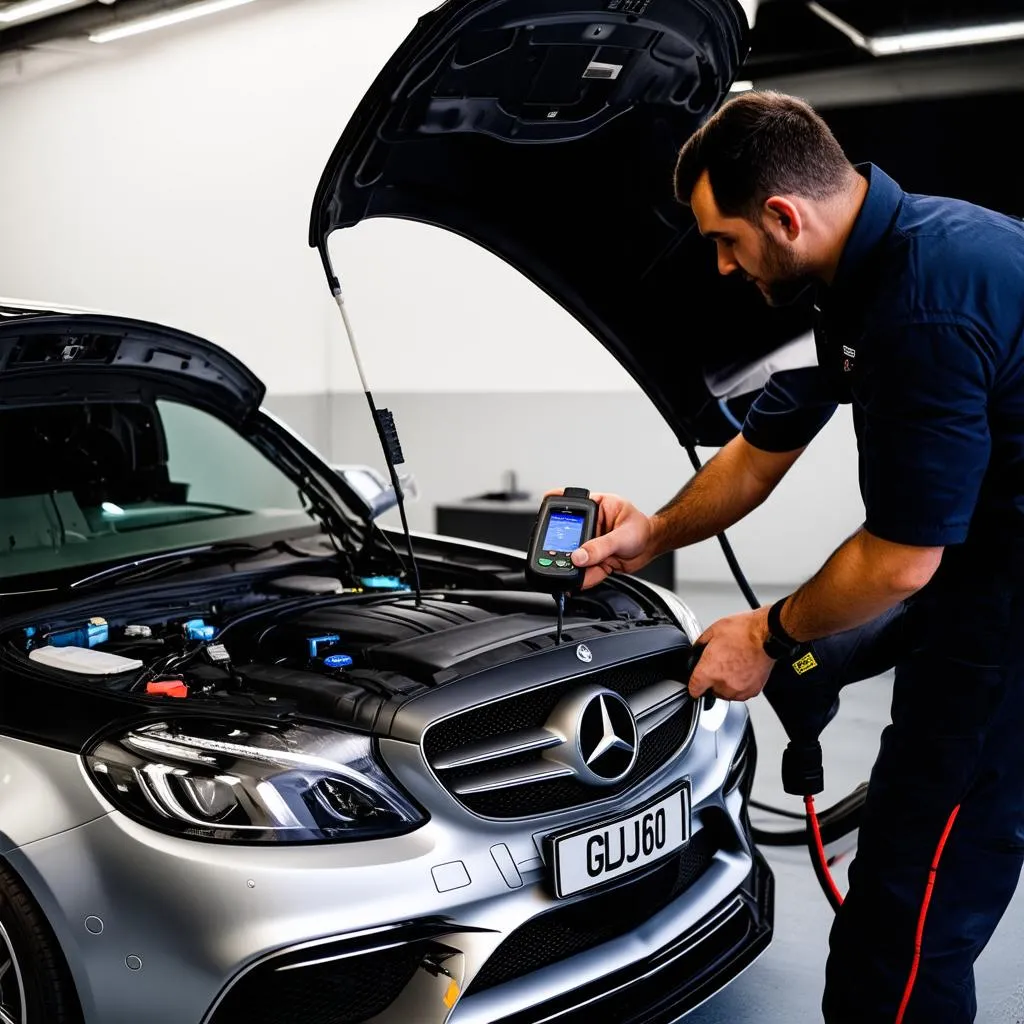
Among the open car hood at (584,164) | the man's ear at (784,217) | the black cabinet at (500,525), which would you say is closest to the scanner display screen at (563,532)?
the open car hood at (584,164)

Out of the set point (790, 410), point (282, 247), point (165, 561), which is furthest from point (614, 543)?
point (282, 247)

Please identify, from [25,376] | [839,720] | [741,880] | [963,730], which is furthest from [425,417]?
[963,730]

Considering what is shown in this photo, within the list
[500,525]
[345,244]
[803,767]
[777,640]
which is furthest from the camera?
[345,244]

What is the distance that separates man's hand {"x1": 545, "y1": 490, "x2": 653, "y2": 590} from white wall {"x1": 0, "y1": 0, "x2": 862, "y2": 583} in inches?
146

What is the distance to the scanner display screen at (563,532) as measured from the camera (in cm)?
193

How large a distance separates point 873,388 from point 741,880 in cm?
97

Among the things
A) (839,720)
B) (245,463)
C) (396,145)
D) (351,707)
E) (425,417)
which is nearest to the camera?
(351,707)

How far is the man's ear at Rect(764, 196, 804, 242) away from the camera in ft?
4.50

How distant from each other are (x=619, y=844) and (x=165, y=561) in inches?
46.1

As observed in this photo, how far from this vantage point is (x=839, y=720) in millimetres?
3744

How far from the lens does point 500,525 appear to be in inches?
208

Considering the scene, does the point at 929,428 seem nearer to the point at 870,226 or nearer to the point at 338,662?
the point at 870,226

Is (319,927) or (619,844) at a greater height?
(319,927)

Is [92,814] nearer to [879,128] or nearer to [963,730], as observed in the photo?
[963,730]
